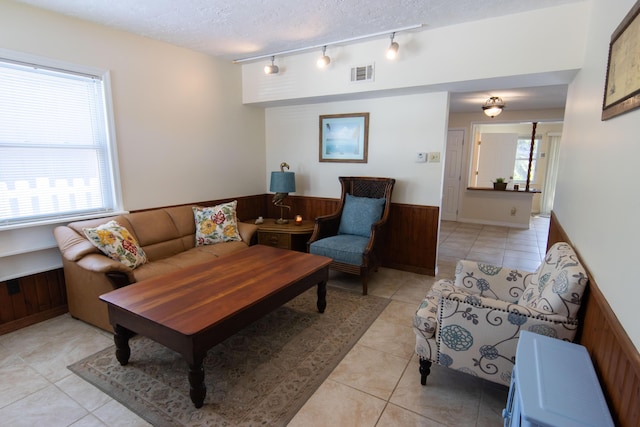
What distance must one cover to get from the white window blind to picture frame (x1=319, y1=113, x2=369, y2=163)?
2.41 meters

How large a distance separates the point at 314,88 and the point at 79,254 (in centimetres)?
281

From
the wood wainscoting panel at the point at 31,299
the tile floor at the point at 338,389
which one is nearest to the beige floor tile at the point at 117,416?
the tile floor at the point at 338,389

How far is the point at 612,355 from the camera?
Result: 1154 millimetres

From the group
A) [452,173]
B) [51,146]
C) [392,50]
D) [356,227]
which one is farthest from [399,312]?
[452,173]

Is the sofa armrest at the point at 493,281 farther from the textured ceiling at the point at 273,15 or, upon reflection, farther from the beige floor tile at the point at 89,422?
the beige floor tile at the point at 89,422

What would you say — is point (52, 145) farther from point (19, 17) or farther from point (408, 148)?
point (408, 148)

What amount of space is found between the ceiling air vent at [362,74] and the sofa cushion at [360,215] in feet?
4.28

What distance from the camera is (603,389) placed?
1.20 m

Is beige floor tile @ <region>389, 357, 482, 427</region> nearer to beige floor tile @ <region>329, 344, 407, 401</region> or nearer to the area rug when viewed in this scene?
beige floor tile @ <region>329, 344, 407, 401</region>

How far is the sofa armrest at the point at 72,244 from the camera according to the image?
245 cm

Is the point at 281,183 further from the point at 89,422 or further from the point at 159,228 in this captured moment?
the point at 89,422

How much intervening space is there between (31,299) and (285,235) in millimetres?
2320

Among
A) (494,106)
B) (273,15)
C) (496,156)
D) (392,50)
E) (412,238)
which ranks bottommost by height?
(412,238)

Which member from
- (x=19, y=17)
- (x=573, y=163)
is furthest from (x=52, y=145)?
(x=573, y=163)
